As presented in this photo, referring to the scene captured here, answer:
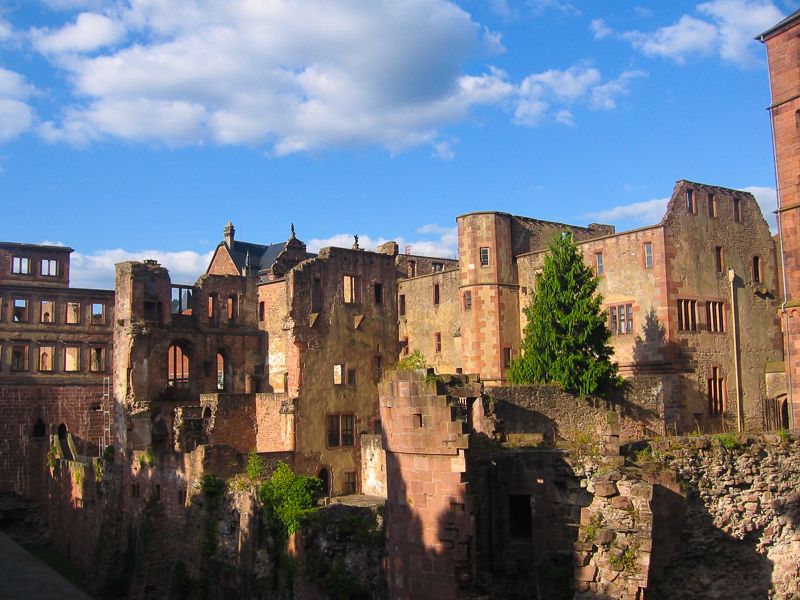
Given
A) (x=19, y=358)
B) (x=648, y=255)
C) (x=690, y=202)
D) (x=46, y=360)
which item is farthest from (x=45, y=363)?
(x=690, y=202)

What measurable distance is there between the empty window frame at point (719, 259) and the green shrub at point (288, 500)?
1947 cm

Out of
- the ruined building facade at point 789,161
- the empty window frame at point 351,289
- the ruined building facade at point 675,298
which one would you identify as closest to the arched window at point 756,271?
the ruined building facade at point 675,298

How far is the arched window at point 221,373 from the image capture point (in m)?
43.9

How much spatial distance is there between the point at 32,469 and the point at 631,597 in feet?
130

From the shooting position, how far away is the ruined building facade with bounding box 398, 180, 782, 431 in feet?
116

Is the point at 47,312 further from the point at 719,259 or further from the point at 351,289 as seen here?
the point at 719,259

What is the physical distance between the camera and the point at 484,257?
131ft

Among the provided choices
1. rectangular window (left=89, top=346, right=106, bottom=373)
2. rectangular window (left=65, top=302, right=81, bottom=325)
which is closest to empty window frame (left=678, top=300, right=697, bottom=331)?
rectangular window (left=89, top=346, right=106, bottom=373)

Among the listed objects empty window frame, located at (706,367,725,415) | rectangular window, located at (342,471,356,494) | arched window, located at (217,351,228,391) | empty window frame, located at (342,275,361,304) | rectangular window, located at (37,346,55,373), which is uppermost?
empty window frame, located at (342,275,361,304)

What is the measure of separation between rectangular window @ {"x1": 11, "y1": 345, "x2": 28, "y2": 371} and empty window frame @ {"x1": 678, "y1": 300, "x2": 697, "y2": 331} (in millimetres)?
34884

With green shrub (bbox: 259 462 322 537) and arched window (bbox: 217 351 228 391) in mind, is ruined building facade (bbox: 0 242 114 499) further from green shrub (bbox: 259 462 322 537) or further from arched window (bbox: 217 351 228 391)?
green shrub (bbox: 259 462 322 537)

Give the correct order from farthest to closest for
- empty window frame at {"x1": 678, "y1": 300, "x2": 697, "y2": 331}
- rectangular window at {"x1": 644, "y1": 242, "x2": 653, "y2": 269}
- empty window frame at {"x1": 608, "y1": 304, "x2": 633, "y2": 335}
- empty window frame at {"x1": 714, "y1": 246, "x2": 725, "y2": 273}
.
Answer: empty window frame at {"x1": 714, "y1": 246, "x2": 725, "y2": 273} < empty window frame at {"x1": 608, "y1": 304, "x2": 633, "y2": 335} < rectangular window at {"x1": 644, "y1": 242, "x2": 653, "y2": 269} < empty window frame at {"x1": 678, "y1": 300, "x2": 697, "y2": 331}

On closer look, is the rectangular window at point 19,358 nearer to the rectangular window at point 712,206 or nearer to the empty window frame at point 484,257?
the empty window frame at point 484,257

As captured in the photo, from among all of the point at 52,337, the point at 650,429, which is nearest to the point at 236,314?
the point at 52,337
